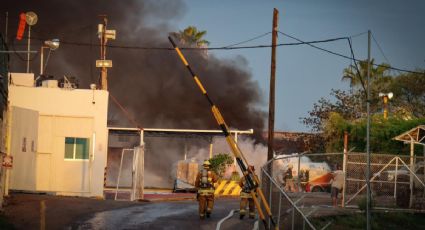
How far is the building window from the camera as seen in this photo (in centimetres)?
2862

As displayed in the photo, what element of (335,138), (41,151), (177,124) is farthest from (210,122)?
(41,151)

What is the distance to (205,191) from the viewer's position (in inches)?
758

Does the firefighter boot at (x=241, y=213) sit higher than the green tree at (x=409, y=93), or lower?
lower

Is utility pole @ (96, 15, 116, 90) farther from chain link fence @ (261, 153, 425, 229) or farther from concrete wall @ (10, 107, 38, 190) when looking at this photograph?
chain link fence @ (261, 153, 425, 229)

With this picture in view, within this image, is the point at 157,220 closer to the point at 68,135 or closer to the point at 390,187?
the point at 390,187

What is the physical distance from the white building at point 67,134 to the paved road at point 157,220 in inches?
263

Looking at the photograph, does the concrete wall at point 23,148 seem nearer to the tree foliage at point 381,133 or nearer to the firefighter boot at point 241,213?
the firefighter boot at point 241,213

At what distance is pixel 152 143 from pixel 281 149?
10.4m

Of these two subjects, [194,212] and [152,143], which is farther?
[152,143]

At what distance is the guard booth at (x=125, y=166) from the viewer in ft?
93.6

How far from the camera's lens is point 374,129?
39.0m

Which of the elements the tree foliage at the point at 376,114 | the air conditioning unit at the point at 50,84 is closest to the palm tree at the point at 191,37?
the tree foliage at the point at 376,114

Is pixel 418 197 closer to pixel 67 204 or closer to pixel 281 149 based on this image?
pixel 67 204

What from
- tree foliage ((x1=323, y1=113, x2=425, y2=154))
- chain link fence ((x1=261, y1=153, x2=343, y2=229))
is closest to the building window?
chain link fence ((x1=261, y1=153, x2=343, y2=229))
